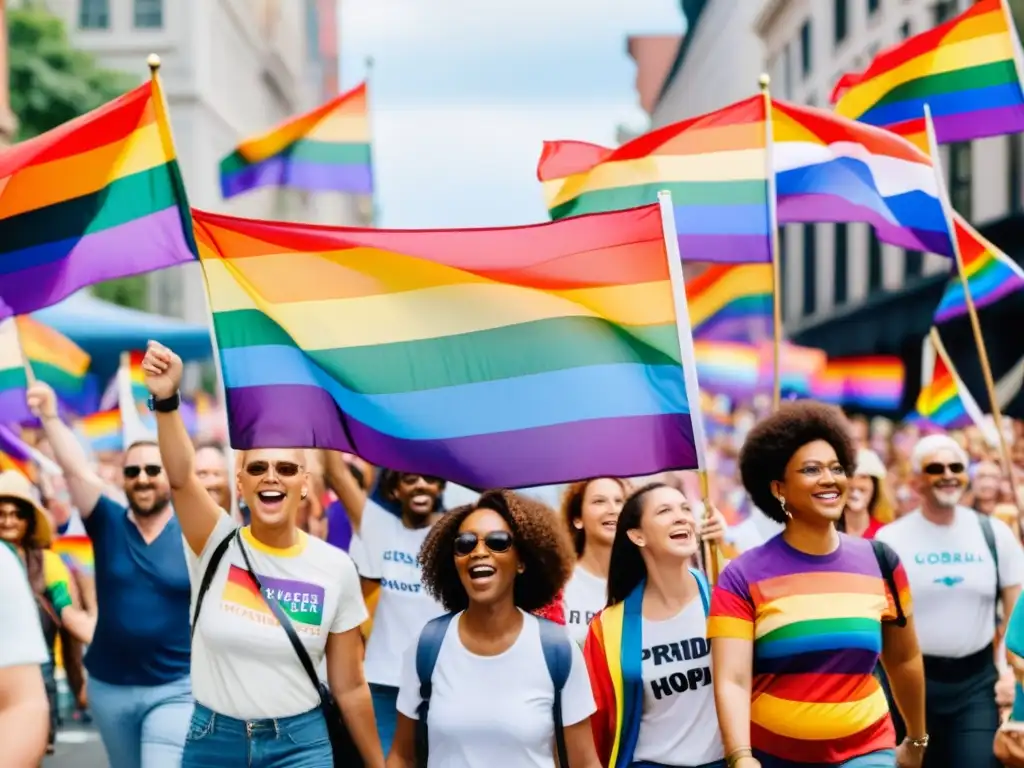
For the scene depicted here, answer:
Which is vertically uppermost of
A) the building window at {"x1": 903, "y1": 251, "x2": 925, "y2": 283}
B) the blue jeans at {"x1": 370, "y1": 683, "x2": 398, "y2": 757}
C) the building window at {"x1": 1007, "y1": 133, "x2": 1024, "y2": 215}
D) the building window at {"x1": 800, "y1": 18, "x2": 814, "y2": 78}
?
the building window at {"x1": 800, "y1": 18, "x2": 814, "y2": 78}

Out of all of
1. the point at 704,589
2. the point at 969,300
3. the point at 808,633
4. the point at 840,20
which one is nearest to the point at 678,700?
the point at 704,589

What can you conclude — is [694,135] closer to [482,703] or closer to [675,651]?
[675,651]

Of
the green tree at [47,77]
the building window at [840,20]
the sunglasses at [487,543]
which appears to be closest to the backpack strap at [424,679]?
the sunglasses at [487,543]

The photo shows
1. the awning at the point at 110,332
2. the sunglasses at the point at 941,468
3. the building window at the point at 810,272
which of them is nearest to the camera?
the sunglasses at the point at 941,468

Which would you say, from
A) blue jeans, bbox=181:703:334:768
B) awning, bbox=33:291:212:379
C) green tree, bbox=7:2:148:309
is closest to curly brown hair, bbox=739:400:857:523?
blue jeans, bbox=181:703:334:768

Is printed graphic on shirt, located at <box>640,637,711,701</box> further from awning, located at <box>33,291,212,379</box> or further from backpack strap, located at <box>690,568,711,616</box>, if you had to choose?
awning, located at <box>33,291,212,379</box>

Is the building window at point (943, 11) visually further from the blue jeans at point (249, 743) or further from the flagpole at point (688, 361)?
the blue jeans at point (249, 743)

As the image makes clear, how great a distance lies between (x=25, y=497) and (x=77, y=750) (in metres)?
3.85

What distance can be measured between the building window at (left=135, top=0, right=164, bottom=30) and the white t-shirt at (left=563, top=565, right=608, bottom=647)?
195 ft

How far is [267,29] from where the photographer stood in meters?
86.3

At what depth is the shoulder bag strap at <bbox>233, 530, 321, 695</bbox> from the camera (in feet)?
16.8

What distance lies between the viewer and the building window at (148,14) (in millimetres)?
62656

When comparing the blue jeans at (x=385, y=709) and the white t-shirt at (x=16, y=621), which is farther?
the blue jeans at (x=385, y=709)

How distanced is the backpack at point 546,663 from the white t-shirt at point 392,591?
1994mm
